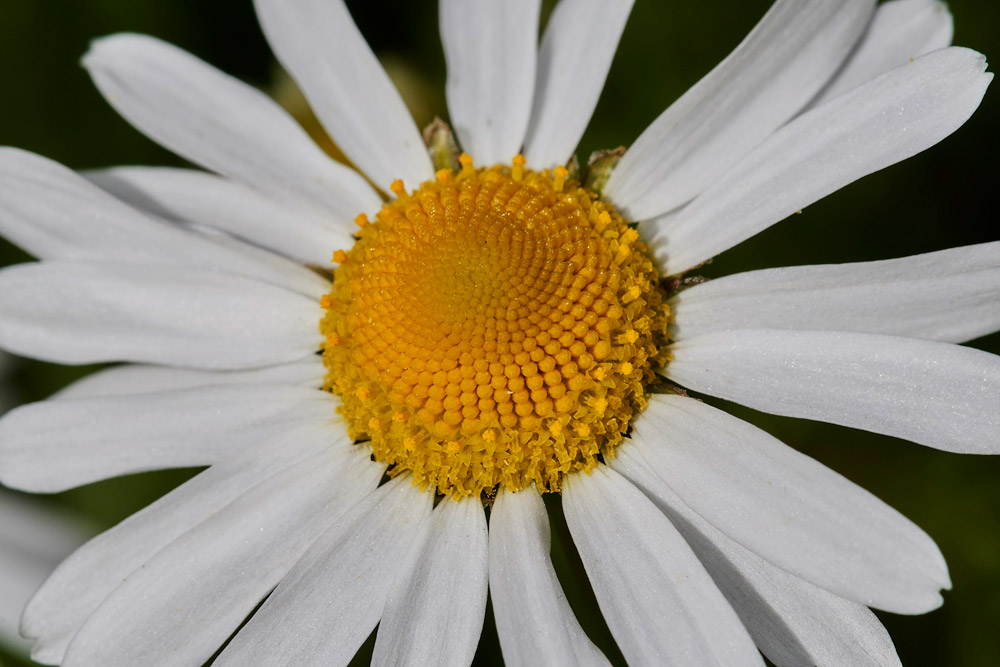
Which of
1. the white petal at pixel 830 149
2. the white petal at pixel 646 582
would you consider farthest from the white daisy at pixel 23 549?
the white petal at pixel 830 149

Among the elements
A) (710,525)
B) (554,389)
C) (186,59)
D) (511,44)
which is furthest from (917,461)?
(186,59)

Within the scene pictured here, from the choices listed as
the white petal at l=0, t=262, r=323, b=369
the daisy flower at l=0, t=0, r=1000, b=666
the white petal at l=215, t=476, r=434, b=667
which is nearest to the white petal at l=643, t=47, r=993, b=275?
the daisy flower at l=0, t=0, r=1000, b=666

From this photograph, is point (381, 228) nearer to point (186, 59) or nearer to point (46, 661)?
point (186, 59)

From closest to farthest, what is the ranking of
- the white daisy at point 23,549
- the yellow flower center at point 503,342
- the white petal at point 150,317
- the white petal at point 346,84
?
the yellow flower center at point 503,342
the white petal at point 150,317
the white petal at point 346,84
the white daisy at point 23,549

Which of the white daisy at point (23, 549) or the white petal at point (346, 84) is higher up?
the white petal at point (346, 84)

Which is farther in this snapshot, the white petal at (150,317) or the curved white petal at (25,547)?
the curved white petal at (25,547)

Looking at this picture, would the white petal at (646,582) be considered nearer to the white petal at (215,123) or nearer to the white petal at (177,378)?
the white petal at (177,378)

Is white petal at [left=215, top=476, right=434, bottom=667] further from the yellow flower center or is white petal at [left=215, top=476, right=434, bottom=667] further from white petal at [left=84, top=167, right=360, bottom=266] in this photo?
white petal at [left=84, top=167, right=360, bottom=266]

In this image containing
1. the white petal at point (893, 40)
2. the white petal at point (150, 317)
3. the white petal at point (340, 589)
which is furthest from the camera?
the white petal at point (150, 317)

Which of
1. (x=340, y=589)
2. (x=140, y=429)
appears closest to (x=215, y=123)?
(x=140, y=429)

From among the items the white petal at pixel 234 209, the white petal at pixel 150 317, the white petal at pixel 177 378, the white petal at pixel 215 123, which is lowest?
the white petal at pixel 177 378
